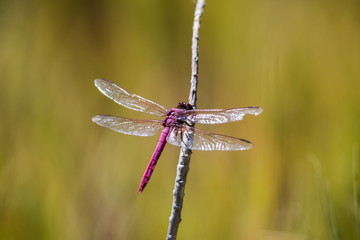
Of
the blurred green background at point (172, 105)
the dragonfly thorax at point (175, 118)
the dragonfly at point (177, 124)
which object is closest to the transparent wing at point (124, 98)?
the dragonfly at point (177, 124)

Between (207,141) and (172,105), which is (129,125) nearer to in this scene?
(207,141)

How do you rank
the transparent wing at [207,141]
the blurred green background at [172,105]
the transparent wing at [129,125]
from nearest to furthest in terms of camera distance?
the transparent wing at [207,141] < the transparent wing at [129,125] < the blurred green background at [172,105]

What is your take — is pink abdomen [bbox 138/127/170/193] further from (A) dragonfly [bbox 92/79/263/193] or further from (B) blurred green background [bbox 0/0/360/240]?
(B) blurred green background [bbox 0/0/360/240]

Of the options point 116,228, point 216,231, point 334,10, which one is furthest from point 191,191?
point 334,10

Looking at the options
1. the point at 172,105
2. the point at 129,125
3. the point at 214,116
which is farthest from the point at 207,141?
the point at 172,105

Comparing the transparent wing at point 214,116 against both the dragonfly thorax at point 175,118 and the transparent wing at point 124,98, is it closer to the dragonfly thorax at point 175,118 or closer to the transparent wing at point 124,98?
the dragonfly thorax at point 175,118
